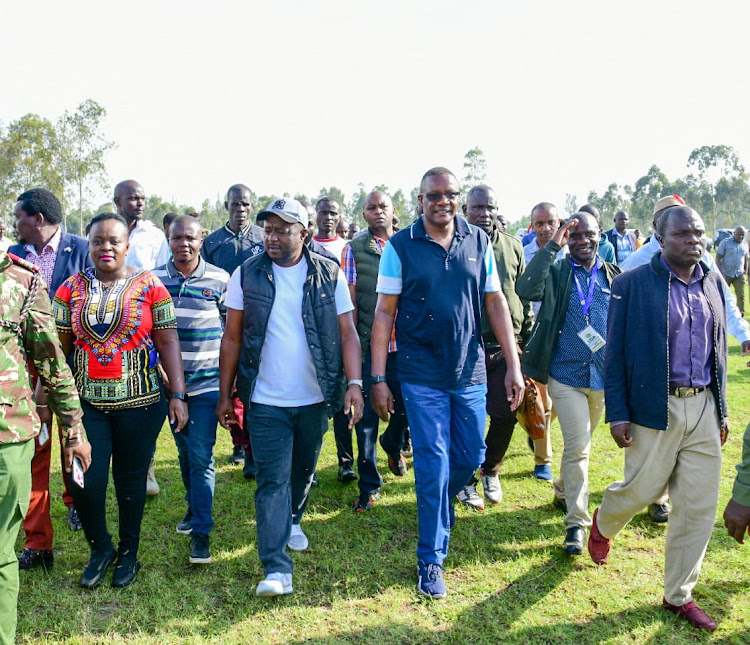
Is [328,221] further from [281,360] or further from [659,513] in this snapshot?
[659,513]

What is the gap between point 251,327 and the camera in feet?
12.3

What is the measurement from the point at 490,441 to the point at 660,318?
214 centimetres

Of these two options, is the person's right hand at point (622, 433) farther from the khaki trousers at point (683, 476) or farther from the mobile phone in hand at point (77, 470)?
the mobile phone in hand at point (77, 470)

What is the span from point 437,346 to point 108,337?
194cm

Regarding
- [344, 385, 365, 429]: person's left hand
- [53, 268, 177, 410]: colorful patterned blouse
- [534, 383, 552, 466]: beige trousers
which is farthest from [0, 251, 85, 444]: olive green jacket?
[534, 383, 552, 466]: beige trousers

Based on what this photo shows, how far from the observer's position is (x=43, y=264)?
14.7 feet

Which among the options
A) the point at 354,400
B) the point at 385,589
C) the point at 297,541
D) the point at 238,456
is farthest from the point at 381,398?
the point at 238,456

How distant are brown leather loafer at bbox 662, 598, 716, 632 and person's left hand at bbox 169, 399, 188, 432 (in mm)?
3066

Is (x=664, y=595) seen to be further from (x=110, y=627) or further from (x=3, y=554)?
(x=3, y=554)

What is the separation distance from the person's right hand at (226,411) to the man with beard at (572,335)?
83.4 inches

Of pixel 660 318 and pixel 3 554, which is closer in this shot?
pixel 3 554

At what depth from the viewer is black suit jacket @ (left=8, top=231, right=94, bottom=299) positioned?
4465mm

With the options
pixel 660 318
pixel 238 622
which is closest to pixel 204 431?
pixel 238 622

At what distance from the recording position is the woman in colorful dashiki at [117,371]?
143 inches
